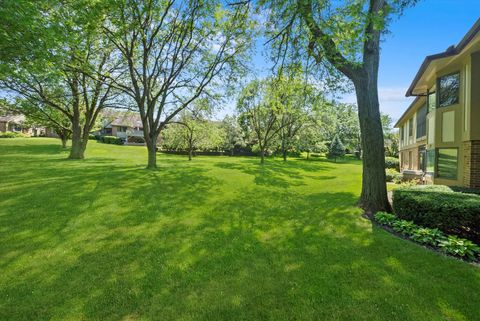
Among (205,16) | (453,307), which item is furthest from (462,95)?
(205,16)

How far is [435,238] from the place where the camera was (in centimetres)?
584

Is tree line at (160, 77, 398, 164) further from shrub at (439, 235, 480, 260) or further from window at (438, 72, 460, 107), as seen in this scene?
shrub at (439, 235, 480, 260)

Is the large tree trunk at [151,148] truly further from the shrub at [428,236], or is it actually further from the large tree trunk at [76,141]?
the shrub at [428,236]

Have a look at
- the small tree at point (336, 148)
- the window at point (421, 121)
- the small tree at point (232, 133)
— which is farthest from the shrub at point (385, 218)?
the small tree at point (336, 148)

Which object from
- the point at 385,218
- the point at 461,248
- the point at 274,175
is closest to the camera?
the point at 461,248

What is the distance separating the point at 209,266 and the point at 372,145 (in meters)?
6.61

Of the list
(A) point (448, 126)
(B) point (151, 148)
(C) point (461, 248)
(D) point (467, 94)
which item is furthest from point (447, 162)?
(B) point (151, 148)

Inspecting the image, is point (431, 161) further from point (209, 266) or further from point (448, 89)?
A: point (209, 266)

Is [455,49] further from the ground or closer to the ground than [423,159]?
further from the ground

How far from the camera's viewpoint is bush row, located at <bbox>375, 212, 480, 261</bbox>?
206 inches

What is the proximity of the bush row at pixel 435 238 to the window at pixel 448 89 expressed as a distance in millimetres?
9653

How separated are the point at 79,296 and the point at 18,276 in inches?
55.2

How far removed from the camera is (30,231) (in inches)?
229

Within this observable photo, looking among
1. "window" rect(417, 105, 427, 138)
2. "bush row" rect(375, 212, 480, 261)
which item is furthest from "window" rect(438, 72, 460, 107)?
"bush row" rect(375, 212, 480, 261)
